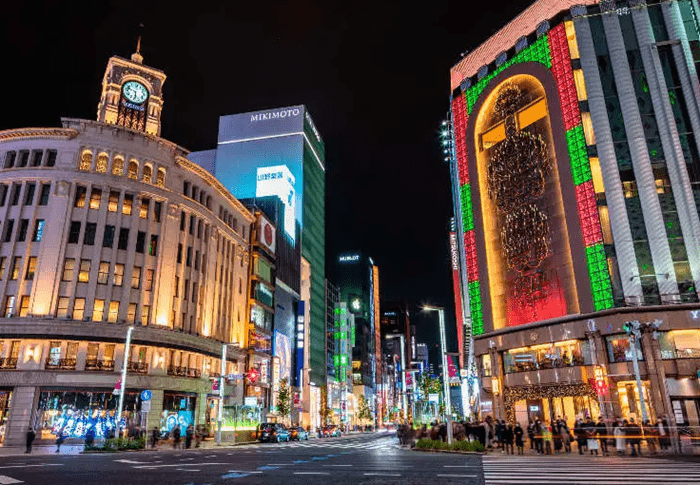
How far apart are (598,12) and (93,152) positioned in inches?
1995

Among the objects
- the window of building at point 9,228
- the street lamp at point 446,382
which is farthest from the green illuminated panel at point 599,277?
the window of building at point 9,228

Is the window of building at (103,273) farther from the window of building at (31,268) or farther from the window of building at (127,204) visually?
the window of building at (127,204)

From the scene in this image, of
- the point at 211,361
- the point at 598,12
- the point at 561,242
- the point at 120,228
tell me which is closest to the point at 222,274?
the point at 211,361

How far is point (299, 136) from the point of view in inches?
4897

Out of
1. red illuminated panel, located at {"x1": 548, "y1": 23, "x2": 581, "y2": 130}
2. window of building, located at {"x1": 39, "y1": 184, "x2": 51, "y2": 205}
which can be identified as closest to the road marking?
window of building, located at {"x1": 39, "y1": 184, "x2": 51, "y2": 205}

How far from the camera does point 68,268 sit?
45.5 meters

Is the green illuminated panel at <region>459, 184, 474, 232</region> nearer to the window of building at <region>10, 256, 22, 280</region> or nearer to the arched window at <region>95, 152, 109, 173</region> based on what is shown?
the arched window at <region>95, 152, 109, 173</region>

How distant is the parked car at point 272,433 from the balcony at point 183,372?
28.8 feet

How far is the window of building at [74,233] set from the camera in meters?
46.3

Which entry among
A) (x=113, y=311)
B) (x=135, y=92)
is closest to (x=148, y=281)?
(x=113, y=311)

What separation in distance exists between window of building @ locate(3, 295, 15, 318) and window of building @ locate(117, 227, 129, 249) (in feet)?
31.5

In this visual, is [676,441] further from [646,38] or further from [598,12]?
[598,12]

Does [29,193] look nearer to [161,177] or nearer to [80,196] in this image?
[80,196]

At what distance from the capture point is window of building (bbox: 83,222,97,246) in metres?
46.8
